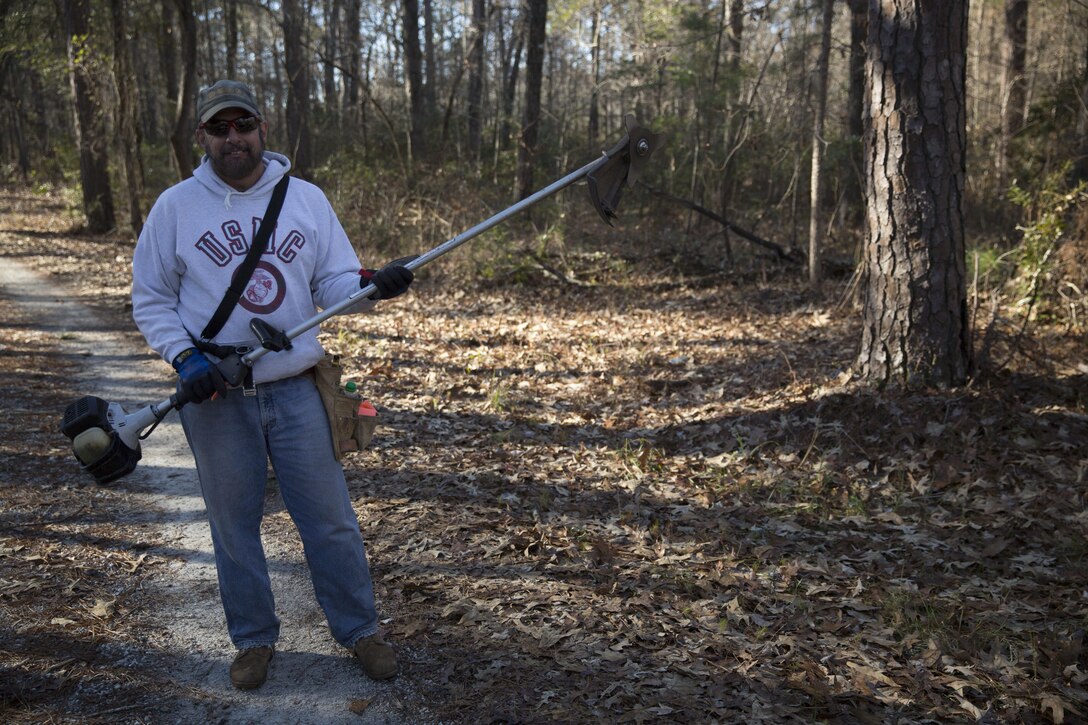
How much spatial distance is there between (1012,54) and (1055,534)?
14.1 m

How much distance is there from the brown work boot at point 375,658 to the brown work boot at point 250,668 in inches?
15.3

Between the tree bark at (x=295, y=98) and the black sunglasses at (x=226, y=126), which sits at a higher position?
the tree bark at (x=295, y=98)

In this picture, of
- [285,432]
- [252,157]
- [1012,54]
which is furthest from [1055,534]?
[1012,54]

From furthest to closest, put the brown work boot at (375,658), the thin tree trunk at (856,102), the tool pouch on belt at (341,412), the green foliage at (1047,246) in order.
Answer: the thin tree trunk at (856,102), the green foliage at (1047,246), the brown work boot at (375,658), the tool pouch on belt at (341,412)

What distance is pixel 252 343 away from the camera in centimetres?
335

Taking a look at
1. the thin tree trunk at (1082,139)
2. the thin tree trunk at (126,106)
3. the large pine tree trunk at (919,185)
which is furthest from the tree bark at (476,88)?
the large pine tree trunk at (919,185)

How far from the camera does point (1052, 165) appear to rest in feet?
40.2

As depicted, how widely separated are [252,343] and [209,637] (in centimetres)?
154

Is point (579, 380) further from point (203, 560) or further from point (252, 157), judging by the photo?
point (252, 157)

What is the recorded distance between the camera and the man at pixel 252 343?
3.28 meters

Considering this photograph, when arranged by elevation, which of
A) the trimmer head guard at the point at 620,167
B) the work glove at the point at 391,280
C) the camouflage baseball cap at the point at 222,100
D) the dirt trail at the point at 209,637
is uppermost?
the camouflage baseball cap at the point at 222,100

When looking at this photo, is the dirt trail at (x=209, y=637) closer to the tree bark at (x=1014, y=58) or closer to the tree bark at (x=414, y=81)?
the tree bark at (x=414, y=81)

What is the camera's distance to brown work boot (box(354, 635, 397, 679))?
3604mm

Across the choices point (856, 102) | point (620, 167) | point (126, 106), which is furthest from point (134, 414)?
point (126, 106)
